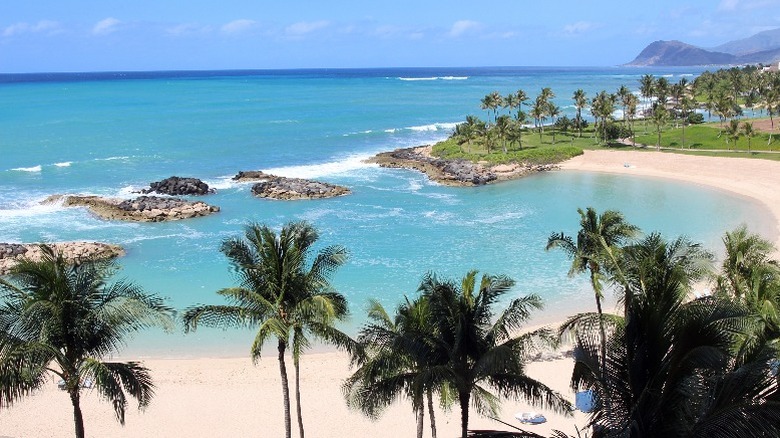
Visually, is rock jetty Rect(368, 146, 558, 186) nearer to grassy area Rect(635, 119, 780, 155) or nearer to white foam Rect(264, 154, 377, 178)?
white foam Rect(264, 154, 377, 178)

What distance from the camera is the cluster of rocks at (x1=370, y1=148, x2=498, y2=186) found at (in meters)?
66.4

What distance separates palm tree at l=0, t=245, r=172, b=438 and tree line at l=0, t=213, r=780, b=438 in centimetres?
3

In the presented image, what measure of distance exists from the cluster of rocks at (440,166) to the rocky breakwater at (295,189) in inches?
455

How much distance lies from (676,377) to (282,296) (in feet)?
32.5

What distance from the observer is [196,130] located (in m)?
108

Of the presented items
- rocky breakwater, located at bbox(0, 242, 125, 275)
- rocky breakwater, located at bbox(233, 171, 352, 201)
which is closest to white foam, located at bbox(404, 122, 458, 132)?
rocky breakwater, located at bbox(233, 171, 352, 201)

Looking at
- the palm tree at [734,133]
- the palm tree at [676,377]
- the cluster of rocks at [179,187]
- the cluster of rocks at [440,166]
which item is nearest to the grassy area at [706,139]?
the palm tree at [734,133]

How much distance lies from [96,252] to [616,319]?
1399 inches

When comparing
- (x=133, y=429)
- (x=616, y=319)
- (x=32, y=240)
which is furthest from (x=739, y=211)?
(x=32, y=240)

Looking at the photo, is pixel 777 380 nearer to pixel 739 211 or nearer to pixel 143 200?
pixel 739 211

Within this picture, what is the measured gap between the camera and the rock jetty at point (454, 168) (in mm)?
66625

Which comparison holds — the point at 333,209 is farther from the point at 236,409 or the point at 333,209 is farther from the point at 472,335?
the point at 472,335

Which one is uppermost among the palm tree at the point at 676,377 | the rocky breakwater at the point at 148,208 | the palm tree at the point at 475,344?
the palm tree at the point at 676,377

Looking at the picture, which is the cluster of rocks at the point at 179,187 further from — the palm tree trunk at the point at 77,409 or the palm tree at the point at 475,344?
the palm tree at the point at 475,344
